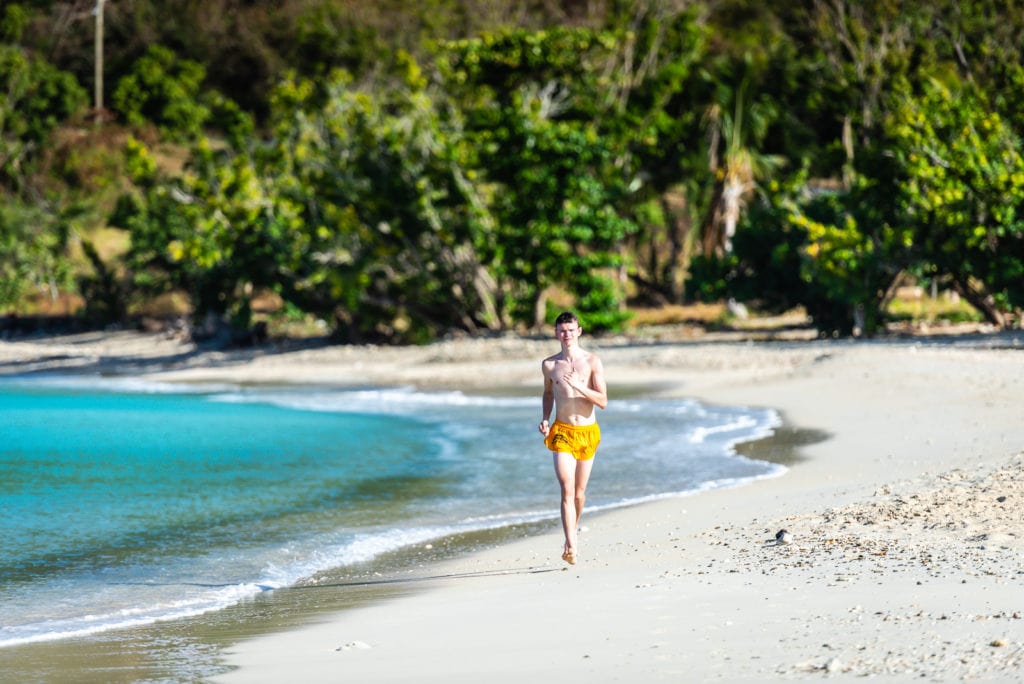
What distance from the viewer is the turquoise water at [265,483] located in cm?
871

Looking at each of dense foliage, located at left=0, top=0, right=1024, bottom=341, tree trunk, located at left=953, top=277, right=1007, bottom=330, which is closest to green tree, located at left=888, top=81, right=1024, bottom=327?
dense foliage, located at left=0, top=0, right=1024, bottom=341

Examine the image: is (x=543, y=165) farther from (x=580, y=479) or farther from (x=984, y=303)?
(x=580, y=479)

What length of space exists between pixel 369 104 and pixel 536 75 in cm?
343

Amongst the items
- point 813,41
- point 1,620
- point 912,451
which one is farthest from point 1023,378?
point 813,41

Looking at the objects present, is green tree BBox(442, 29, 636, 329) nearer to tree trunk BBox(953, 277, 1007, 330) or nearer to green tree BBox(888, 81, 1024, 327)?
green tree BBox(888, 81, 1024, 327)

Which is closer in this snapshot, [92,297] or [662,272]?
[662,272]

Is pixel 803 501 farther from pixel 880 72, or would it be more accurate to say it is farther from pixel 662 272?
pixel 662 272

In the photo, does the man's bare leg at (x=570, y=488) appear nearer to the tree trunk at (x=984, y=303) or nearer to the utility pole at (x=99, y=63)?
the tree trunk at (x=984, y=303)

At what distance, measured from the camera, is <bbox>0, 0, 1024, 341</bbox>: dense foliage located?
74.2 feet

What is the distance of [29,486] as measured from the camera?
13500mm

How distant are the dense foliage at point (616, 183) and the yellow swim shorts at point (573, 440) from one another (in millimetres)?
15003

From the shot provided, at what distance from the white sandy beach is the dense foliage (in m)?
9.13

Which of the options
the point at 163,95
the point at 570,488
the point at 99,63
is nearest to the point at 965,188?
the point at 570,488

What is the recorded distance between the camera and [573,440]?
25.1 ft
